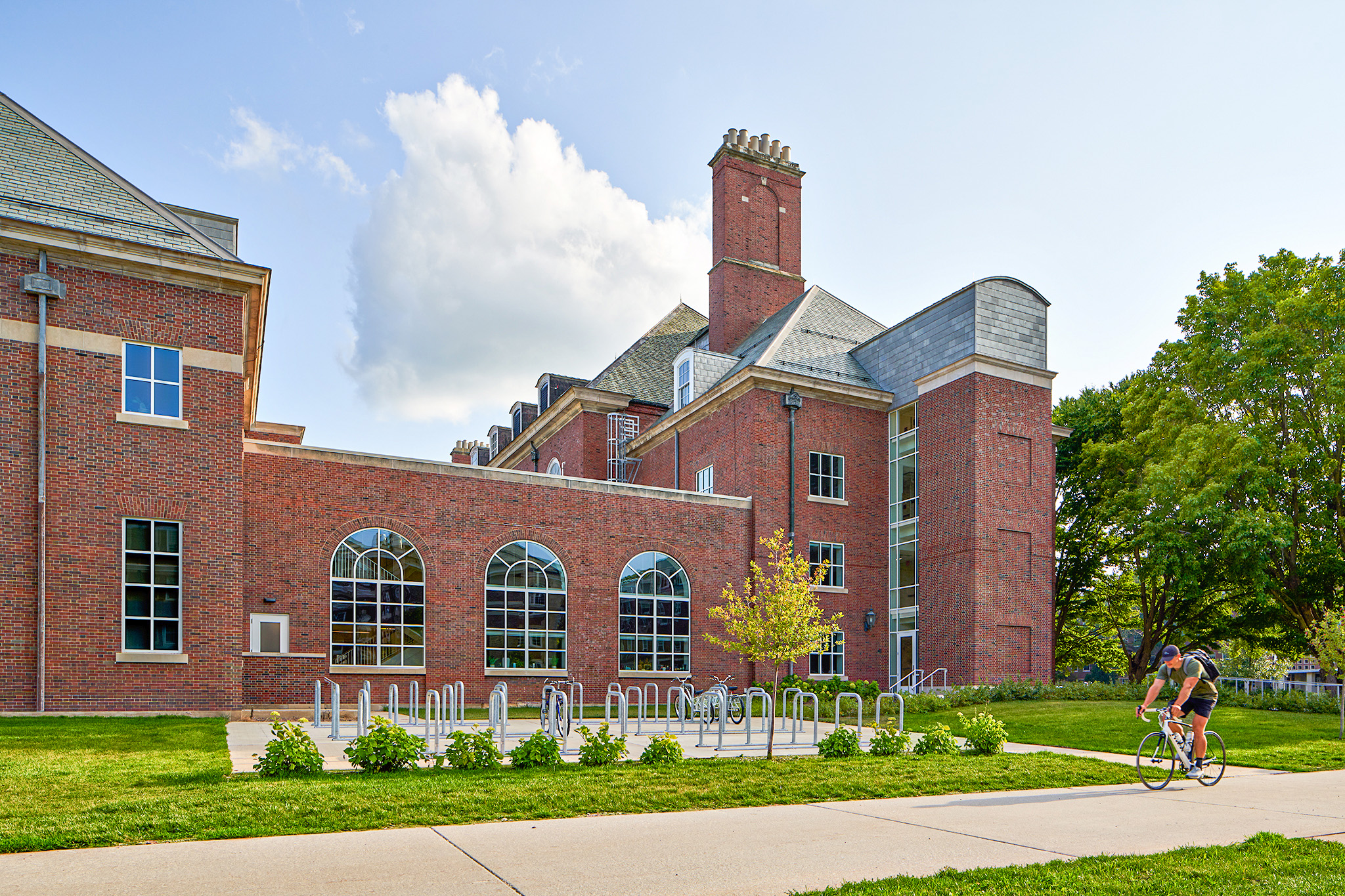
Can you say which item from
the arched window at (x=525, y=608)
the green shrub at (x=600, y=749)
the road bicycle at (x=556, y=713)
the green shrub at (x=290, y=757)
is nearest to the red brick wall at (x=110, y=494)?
the arched window at (x=525, y=608)

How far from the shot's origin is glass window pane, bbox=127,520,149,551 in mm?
18938

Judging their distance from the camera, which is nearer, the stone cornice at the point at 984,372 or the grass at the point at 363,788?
the grass at the point at 363,788

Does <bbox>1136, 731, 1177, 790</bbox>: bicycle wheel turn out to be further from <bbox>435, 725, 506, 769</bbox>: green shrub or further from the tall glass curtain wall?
the tall glass curtain wall

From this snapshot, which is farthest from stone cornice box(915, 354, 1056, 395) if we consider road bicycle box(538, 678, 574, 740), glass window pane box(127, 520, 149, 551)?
glass window pane box(127, 520, 149, 551)

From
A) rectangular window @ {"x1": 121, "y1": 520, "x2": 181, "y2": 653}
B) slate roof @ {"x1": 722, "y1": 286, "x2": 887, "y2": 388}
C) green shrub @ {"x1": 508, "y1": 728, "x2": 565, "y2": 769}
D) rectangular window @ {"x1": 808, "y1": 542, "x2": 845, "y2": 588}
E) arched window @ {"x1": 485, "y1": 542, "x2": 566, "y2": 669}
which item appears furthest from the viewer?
slate roof @ {"x1": 722, "y1": 286, "x2": 887, "y2": 388}

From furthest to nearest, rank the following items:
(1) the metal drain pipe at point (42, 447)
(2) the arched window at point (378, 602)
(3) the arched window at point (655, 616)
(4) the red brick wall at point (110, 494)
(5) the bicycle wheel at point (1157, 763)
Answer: (3) the arched window at point (655, 616) < (2) the arched window at point (378, 602) < (4) the red brick wall at point (110, 494) < (1) the metal drain pipe at point (42, 447) < (5) the bicycle wheel at point (1157, 763)

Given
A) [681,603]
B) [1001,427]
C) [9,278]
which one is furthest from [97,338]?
[1001,427]

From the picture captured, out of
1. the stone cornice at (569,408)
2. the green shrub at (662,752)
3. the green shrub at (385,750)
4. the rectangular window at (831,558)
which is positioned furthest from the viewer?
the stone cornice at (569,408)

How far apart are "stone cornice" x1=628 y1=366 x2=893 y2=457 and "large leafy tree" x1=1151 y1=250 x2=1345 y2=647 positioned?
1019 cm

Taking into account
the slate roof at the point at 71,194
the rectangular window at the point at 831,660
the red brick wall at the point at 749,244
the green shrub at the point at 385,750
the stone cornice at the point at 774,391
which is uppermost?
the red brick wall at the point at 749,244

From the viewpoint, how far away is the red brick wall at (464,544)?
2180 cm

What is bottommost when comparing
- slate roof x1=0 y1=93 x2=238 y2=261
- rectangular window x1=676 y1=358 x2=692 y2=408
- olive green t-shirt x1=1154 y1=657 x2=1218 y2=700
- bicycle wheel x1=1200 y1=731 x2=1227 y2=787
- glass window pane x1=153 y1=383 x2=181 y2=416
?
bicycle wheel x1=1200 y1=731 x2=1227 y2=787

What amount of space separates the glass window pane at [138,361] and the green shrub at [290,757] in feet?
37.3

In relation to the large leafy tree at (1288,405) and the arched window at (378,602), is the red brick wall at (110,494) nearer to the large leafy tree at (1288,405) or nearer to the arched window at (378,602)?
the arched window at (378,602)
